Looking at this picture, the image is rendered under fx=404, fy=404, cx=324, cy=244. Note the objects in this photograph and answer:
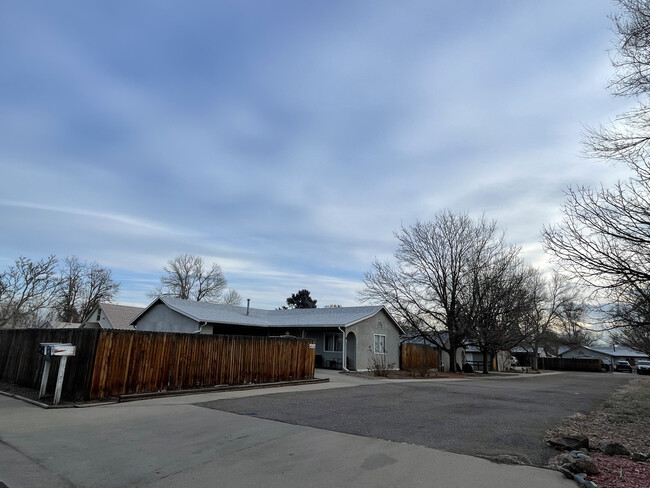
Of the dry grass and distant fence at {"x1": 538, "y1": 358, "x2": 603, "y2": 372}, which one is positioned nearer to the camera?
the dry grass

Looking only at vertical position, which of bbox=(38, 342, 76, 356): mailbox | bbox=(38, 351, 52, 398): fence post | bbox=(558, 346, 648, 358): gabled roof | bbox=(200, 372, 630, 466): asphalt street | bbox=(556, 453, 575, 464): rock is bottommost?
bbox=(200, 372, 630, 466): asphalt street

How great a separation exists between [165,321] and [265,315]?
8008mm

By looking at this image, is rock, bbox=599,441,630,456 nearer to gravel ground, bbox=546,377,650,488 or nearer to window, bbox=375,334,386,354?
gravel ground, bbox=546,377,650,488

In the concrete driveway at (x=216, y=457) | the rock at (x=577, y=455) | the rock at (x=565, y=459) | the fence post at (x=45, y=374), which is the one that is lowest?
the concrete driveway at (x=216, y=457)

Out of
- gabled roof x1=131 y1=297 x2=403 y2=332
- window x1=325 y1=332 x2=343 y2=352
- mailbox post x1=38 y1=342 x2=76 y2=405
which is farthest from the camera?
window x1=325 y1=332 x2=343 y2=352

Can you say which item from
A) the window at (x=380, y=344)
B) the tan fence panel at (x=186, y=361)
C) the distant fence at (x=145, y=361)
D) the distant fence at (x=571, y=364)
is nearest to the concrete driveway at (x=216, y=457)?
the distant fence at (x=145, y=361)

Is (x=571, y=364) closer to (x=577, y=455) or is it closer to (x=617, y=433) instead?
(x=617, y=433)

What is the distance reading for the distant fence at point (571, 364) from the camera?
5309 cm

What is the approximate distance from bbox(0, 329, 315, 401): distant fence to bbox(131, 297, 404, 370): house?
29.6 ft

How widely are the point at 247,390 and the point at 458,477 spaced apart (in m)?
10.2

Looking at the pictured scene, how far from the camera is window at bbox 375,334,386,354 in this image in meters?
27.9

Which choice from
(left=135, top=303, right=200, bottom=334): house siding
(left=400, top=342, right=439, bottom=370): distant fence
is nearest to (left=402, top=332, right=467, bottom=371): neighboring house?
(left=400, top=342, right=439, bottom=370): distant fence

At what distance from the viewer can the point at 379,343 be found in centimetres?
2823

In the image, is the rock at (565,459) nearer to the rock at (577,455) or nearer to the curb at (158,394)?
the rock at (577,455)
